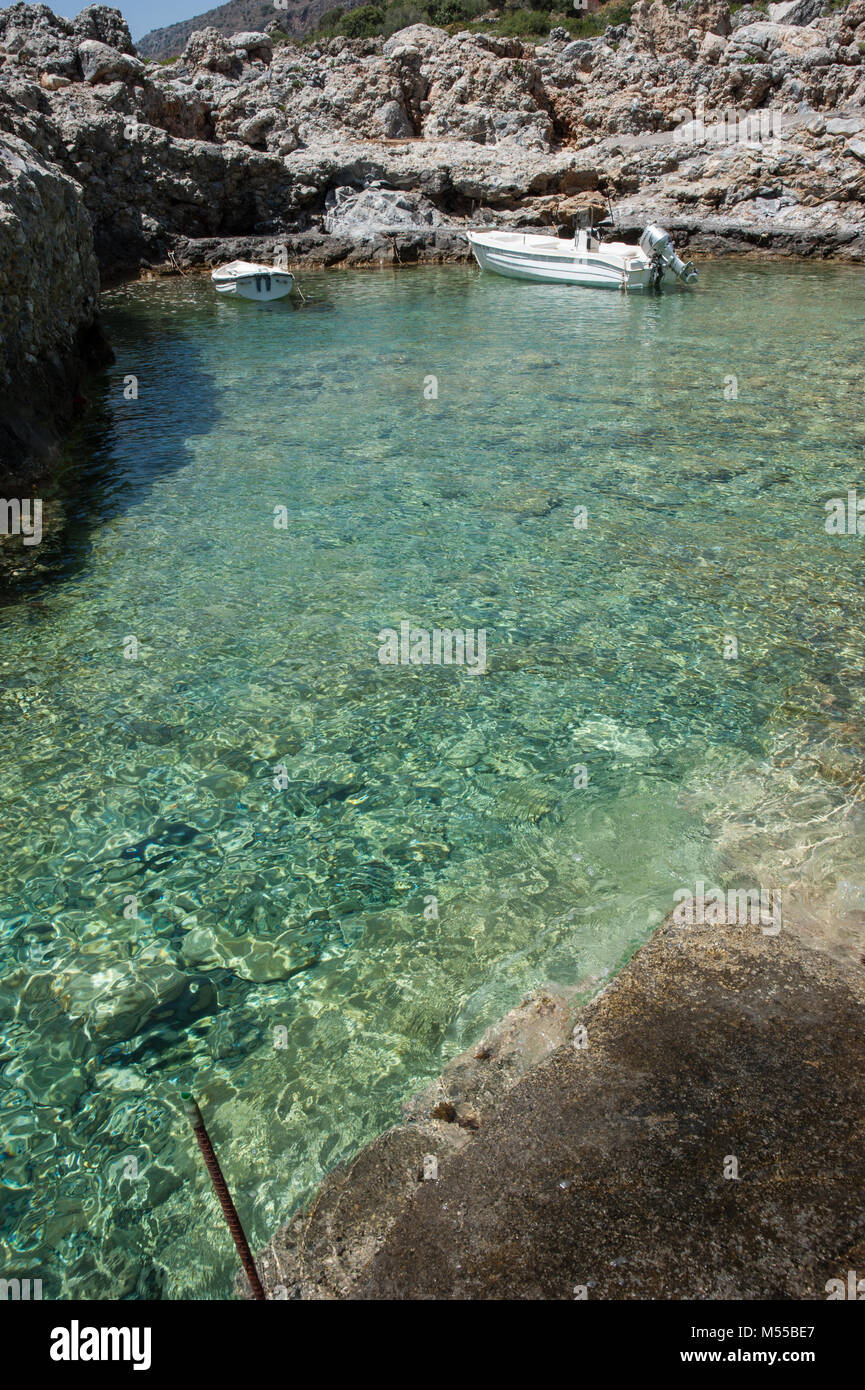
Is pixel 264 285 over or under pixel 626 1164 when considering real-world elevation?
over

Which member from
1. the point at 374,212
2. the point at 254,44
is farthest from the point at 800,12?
the point at 374,212

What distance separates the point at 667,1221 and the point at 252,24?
187 m

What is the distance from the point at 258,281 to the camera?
25844mm

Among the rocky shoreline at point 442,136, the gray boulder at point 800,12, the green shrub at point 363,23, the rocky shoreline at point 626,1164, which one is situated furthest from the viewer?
the green shrub at point 363,23

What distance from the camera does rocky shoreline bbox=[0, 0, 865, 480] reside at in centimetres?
3206

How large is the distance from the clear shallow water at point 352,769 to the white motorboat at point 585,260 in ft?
48.8

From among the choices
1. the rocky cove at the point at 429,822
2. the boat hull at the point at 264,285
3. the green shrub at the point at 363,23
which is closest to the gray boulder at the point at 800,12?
the green shrub at the point at 363,23

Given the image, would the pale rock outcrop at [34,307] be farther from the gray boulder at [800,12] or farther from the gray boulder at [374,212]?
the gray boulder at [800,12]

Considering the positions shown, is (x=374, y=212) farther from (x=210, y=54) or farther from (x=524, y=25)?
(x=524, y=25)

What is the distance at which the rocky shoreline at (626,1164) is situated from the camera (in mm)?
2746

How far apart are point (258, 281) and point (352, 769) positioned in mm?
24600

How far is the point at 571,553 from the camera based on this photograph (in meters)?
9.15
